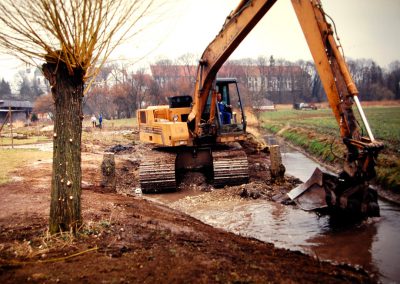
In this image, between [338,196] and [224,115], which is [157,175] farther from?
[338,196]

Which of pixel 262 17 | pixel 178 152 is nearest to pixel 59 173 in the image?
pixel 262 17

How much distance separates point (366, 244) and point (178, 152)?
6260 millimetres

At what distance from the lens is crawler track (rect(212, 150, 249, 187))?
1059 cm

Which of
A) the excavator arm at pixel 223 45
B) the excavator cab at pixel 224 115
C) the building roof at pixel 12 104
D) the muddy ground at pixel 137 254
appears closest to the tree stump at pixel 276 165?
the excavator cab at pixel 224 115

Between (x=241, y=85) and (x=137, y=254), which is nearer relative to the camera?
(x=137, y=254)

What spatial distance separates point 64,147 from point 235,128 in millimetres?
6826

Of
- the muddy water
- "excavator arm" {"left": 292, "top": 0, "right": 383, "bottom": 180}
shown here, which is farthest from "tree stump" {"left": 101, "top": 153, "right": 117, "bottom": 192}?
"excavator arm" {"left": 292, "top": 0, "right": 383, "bottom": 180}

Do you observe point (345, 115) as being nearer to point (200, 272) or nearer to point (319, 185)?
point (319, 185)

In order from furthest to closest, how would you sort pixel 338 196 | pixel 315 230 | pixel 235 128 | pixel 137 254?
pixel 235 128
pixel 315 230
pixel 338 196
pixel 137 254

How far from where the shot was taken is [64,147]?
4898mm

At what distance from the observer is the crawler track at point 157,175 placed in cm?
1067

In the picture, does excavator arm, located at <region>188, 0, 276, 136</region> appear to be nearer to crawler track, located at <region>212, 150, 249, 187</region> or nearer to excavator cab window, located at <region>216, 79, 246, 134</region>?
excavator cab window, located at <region>216, 79, 246, 134</region>

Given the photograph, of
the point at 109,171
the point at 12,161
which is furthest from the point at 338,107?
the point at 12,161

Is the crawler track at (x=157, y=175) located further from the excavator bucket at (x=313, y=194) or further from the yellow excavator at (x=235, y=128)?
the excavator bucket at (x=313, y=194)
